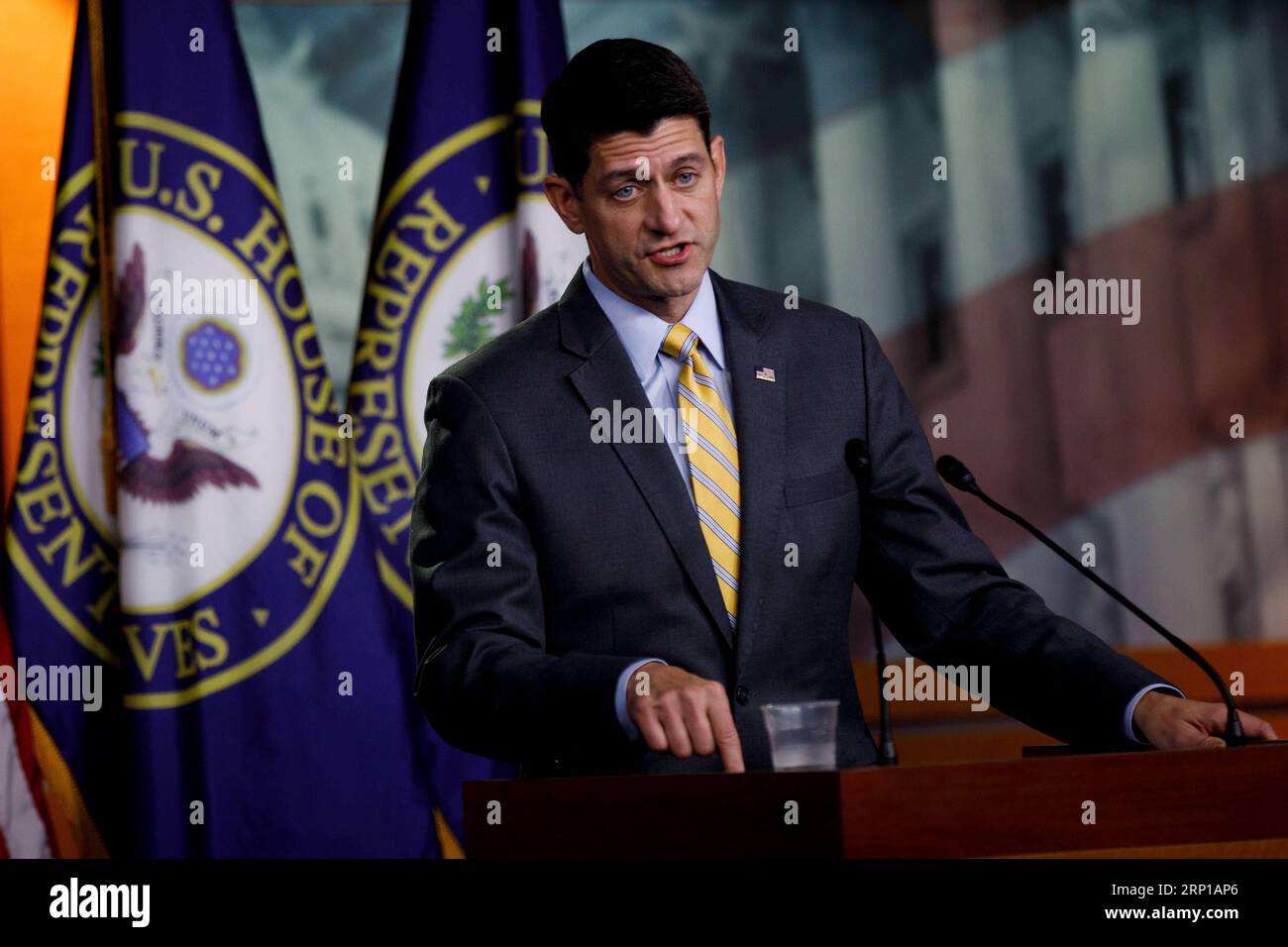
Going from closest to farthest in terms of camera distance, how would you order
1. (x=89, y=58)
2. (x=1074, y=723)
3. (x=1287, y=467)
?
(x=1074, y=723) < (x=89, y=58) < (x=1287, y=467)

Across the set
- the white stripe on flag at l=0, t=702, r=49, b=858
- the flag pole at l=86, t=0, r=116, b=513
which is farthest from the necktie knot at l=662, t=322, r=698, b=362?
the white stripe on flag at l=0, t=702, r=49, b=858

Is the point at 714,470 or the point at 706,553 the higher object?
the point at 714,470

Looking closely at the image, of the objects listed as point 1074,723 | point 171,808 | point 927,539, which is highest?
point 927,539

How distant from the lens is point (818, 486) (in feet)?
7.16

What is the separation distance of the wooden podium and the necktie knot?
0.87 metres

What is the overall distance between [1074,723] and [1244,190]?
2.90 metres

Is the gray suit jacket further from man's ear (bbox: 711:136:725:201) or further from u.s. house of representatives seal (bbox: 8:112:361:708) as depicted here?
u.s. house of representatives seal (bbox: 8:112:361:708)

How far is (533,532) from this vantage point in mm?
2154

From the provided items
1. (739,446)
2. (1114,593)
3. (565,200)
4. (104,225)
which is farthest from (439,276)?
(1114,593)

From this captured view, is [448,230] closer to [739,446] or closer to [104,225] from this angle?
[104,225]

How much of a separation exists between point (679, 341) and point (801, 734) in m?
0.85

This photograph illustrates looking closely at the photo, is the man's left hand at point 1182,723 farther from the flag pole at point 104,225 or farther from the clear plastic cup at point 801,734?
the flag pole at point 104,225

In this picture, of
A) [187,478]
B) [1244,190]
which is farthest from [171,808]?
[1244,190]
